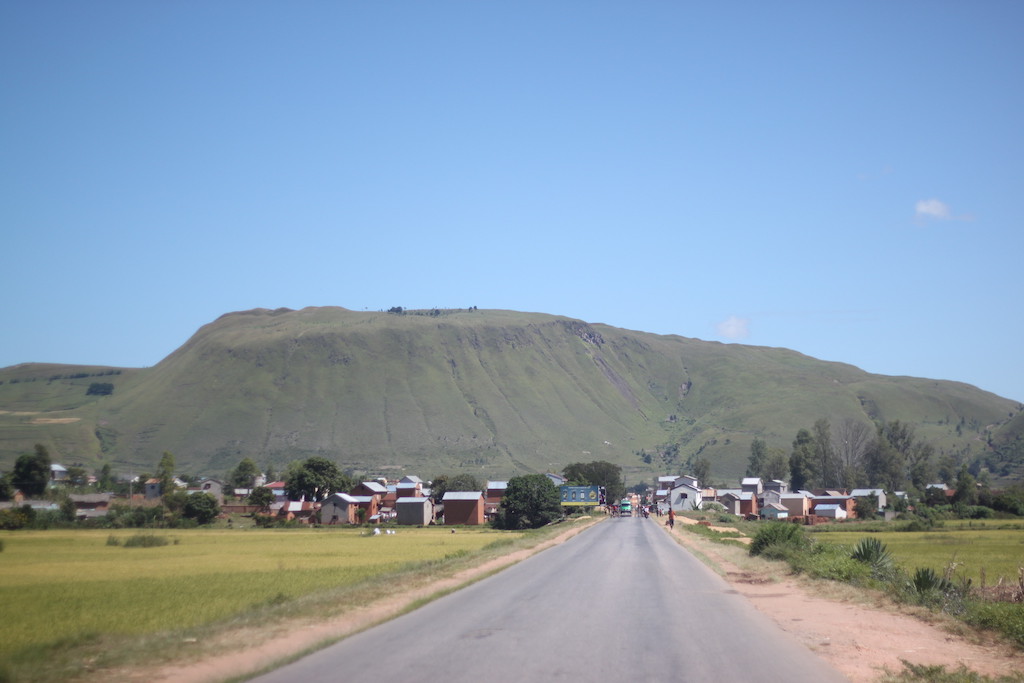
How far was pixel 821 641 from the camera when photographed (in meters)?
15.1

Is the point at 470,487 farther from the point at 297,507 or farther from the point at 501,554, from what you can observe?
the point at 501,554

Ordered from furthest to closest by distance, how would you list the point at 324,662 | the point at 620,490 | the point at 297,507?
the point at 620,490 < the point at 297,507 < the point at 324,662

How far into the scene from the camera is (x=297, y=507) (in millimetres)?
100875

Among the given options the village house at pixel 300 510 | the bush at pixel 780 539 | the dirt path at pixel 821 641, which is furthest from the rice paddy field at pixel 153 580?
the village house at pixel 300 510

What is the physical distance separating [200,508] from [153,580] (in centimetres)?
5609

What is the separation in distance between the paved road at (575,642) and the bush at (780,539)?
13279mm

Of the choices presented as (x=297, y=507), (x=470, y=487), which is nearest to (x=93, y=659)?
(x=297, y=507)

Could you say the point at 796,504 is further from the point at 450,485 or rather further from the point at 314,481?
the point at 314,481

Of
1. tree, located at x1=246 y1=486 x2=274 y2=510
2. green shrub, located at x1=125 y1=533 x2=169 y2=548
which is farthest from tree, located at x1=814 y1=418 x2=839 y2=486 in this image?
green shrub, located at x1=125 y1=533 x2=169 y2=548

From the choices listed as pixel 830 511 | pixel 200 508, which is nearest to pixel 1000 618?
pixel 200 508

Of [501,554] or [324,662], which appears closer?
[324,662]

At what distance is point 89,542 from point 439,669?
50761 millimetres

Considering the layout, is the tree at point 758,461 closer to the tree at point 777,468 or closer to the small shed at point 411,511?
the tree at point 777,468

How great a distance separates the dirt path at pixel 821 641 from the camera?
12359 mm
